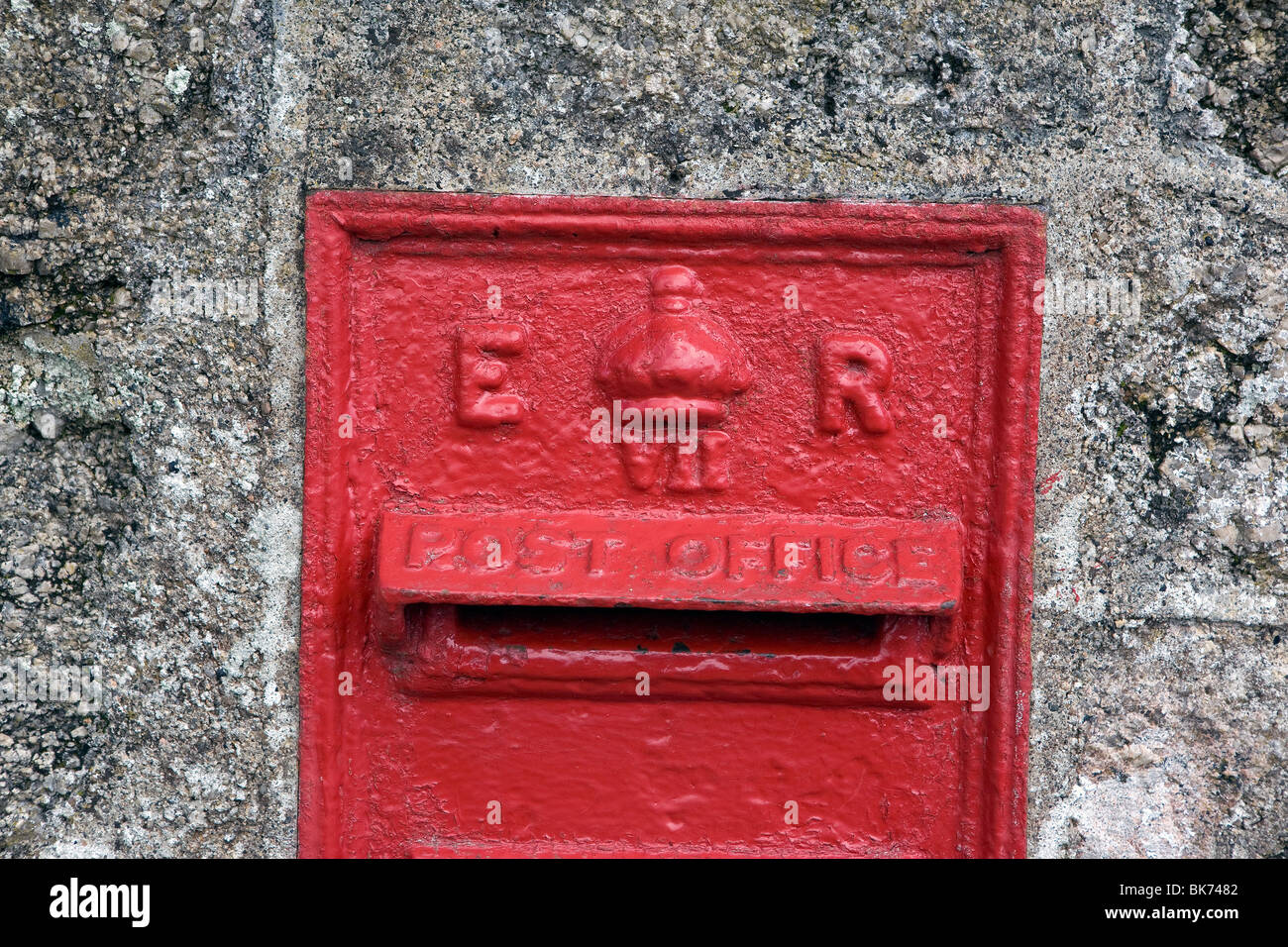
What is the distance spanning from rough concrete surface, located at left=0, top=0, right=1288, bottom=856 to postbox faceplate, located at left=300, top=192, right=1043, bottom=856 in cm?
5

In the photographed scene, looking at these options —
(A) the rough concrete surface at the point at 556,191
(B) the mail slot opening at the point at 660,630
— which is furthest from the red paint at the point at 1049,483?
(B) the mail slot opening at the point at 660,630

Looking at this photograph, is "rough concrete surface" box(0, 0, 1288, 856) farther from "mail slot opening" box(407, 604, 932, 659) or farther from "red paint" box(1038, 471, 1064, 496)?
"mail slot opening" box(407, 604, 932, 659)

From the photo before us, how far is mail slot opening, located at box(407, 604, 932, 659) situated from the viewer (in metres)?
1.18

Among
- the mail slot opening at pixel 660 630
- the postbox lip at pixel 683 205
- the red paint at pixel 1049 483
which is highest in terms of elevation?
the postbox lip at pixel 683 205

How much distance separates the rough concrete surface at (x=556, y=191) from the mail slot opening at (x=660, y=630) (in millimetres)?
249

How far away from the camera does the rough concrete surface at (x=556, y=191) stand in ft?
3.75

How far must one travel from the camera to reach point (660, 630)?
1184mm

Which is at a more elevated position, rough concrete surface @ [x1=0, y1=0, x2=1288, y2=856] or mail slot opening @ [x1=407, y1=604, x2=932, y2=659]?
rough concrete surface @ [x1=0, y1=0, x2=1288, y2=856]

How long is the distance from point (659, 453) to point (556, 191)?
0.38m

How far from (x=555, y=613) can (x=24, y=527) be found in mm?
736

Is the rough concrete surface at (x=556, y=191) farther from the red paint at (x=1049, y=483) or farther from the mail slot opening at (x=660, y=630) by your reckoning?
the mail slot opening at (x=660, y=630)

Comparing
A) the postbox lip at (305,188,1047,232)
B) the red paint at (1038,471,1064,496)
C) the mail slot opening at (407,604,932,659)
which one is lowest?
the mail slot opening at (407,604,932,659)

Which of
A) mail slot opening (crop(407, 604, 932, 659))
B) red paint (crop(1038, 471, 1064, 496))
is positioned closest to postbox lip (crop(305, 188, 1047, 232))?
red paint (crop(1038, 471, 1064, 496))

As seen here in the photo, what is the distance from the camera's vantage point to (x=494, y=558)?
1074 mm
